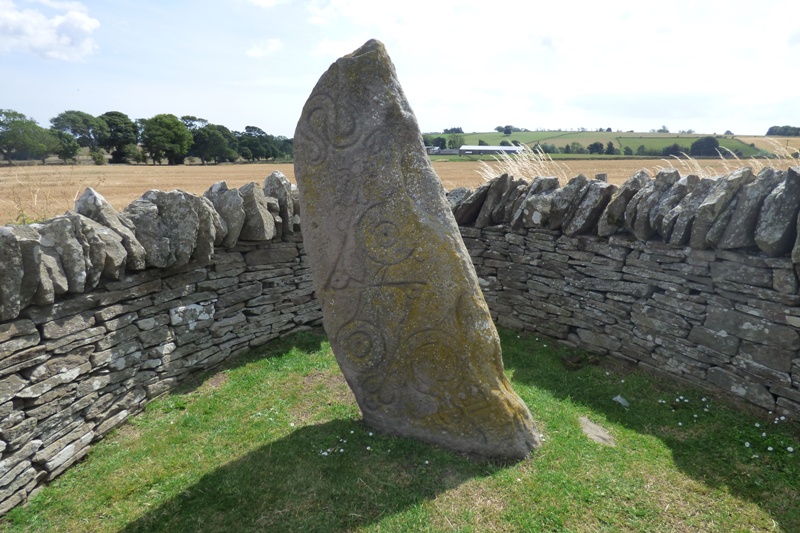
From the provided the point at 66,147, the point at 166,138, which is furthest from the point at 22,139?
the point at 166,138

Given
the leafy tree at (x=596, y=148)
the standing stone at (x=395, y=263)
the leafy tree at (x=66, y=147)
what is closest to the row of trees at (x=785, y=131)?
Result: the leafy tree at (x=596, y=148)

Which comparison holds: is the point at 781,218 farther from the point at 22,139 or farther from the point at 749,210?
the point at 22,139

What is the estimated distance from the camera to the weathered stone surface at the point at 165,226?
15.3ft

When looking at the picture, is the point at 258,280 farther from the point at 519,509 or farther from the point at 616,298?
the point at 616,298

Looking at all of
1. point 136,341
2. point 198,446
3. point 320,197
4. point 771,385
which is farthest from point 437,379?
point 771,385

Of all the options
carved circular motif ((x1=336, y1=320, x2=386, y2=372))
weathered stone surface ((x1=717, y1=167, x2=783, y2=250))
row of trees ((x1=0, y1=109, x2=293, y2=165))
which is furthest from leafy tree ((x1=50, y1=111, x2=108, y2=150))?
weathered stone surface ((x1=717, y1=167, x2=783, y2=250))

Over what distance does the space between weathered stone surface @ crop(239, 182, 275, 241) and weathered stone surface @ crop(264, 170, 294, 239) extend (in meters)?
0.34

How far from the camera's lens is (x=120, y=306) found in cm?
451

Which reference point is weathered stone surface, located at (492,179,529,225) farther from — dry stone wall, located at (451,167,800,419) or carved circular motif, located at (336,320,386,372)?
carved circular motif, located at (336,320,386,372)

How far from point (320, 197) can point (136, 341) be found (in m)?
2.60

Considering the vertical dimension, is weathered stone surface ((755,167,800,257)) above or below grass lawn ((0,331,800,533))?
above

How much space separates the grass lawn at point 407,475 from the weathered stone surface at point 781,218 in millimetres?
1749

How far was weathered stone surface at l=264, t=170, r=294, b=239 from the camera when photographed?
6.26 m

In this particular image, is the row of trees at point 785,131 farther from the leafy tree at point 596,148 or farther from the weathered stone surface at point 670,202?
the weathered stone surface at point 670,202
